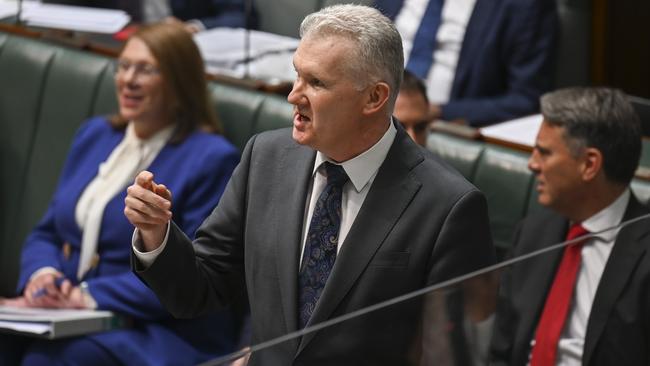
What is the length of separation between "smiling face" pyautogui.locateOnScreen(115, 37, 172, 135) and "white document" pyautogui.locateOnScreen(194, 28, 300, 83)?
26cm

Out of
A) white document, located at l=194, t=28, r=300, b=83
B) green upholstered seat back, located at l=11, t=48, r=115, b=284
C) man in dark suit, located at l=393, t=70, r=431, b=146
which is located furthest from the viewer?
green upholstered seat back, located at l=11, t=48, r=115, b=284

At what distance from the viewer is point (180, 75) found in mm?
2479

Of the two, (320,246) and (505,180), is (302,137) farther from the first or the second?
(505,180)

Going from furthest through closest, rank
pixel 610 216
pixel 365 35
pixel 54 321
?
pixel 54 321
pixel 610 216
pixel 365 35

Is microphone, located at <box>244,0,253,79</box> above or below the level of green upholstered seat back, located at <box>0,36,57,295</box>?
above

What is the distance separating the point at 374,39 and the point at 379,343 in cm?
33

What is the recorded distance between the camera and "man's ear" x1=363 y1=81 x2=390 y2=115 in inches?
51.3

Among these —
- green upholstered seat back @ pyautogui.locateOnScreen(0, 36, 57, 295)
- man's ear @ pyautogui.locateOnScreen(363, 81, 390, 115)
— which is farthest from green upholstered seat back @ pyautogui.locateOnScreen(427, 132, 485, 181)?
green upholstered seat back @ pyautogui.locateOnScreen(0, 36, 57, 295)

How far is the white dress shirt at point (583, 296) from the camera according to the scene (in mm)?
1304

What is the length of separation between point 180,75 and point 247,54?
315mm

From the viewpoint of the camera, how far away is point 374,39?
4.19 feet

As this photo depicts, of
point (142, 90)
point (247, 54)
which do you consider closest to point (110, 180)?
point (142, 90)

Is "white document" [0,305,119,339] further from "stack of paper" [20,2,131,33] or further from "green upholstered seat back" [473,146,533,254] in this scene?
"stack of paper" [20,2,131,33]

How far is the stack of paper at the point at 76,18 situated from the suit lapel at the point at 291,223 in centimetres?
186
